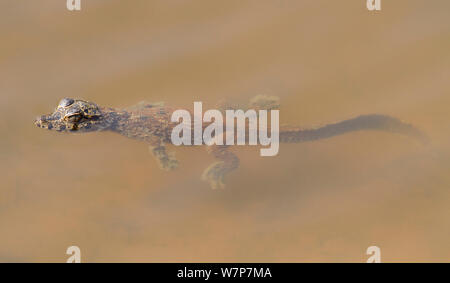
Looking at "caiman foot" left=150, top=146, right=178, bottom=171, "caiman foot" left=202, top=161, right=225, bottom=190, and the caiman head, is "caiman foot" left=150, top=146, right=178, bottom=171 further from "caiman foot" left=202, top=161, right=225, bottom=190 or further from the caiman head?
the caiman head

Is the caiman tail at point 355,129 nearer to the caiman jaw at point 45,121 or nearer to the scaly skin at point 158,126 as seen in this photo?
the scaly skin at point 158,126

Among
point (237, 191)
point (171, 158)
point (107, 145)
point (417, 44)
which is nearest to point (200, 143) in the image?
point (171, 158)

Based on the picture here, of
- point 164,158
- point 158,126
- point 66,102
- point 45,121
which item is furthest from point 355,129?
point 45,121

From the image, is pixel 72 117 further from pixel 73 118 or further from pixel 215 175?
pixel 215 175

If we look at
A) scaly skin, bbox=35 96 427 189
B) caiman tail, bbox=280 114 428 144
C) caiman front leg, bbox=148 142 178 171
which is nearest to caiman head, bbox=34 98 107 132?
scaly skin, bbox=35 96 427 189
